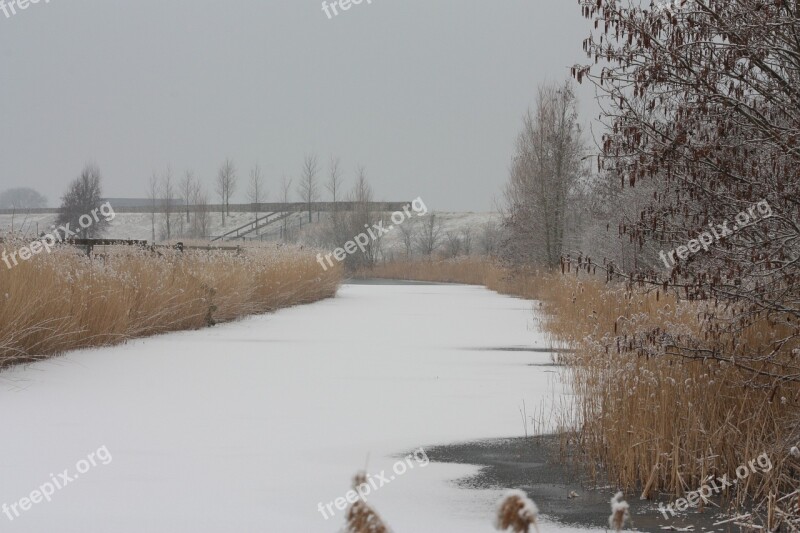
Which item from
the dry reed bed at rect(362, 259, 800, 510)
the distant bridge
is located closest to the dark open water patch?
the dry reed bed at rect(362, 259, 800, 510)

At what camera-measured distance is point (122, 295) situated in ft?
37.7

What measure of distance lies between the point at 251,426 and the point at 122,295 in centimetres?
596

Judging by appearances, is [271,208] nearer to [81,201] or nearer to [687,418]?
[81,201]

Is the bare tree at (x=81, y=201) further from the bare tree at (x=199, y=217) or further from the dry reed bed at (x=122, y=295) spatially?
the dry reed bed at (x=122, y=295)

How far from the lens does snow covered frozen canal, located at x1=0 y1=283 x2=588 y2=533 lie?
13.6ft

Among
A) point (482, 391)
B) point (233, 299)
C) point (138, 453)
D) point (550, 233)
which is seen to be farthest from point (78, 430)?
point (550, 233)

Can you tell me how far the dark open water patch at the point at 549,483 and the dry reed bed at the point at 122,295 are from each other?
4684 mm

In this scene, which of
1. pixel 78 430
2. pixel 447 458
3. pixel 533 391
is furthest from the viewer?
pixel 533 391

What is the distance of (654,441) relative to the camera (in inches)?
189

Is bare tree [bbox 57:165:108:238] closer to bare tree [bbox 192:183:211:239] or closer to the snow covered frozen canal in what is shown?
bare tree [bbox 192:183:211:239]

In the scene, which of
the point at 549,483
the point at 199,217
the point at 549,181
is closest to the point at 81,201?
the point at 199,217

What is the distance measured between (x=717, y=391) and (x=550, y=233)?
794 inches

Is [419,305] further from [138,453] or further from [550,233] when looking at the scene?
[138,453]

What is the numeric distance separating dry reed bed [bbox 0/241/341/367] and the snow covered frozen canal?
13.4 inches
